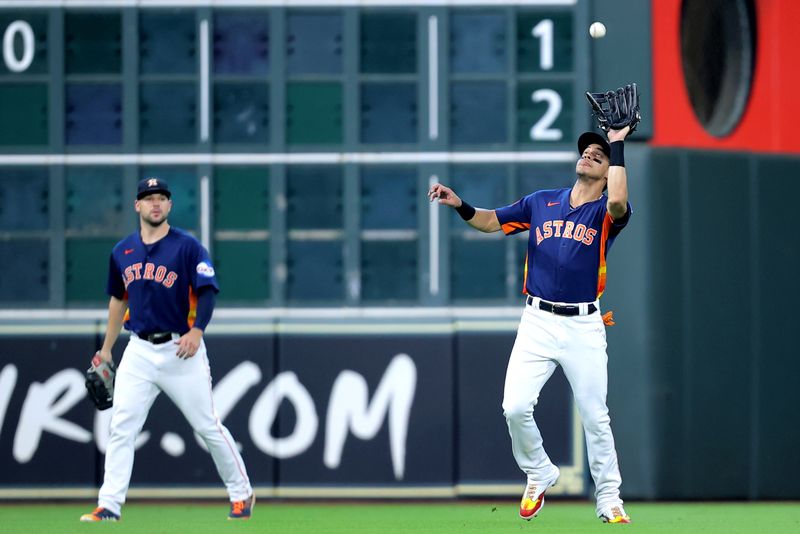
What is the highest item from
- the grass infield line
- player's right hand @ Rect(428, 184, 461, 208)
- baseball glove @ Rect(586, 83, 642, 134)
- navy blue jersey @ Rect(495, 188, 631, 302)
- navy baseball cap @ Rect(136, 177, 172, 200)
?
baseball glove @ Rect(586, 83, 642, 134)

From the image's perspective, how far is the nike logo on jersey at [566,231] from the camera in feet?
24.6

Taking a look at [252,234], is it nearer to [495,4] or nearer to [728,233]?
[495,4]

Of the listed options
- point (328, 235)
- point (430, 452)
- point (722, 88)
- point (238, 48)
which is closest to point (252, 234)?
point (328, 235)

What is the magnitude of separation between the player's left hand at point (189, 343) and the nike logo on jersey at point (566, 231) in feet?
6.10

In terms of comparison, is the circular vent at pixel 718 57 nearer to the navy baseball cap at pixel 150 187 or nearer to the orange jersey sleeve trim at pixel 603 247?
the orange jersey sleeve trim at pixel 603 247

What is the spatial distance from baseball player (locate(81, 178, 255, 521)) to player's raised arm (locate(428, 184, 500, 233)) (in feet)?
4.60

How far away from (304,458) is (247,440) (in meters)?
0.38

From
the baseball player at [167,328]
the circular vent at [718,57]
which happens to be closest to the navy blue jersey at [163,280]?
the baseball player at [167,328]

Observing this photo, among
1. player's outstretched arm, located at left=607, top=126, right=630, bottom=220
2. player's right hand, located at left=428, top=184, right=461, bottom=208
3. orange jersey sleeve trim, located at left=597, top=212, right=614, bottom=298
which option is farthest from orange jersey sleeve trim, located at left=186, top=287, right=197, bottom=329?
player's outstretched arm, located at left=607, top=126, right=630, bottom=220

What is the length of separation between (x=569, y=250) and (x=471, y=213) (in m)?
0.58

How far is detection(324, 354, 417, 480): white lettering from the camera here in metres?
9.49

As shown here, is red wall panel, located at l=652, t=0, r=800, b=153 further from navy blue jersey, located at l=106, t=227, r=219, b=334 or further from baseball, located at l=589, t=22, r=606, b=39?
navy blue jersey, located at l=106, t=227, r=219, b=334

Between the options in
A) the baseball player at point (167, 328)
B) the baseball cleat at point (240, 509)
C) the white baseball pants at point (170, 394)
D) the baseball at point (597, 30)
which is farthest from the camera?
the baseball at point (597, 30)

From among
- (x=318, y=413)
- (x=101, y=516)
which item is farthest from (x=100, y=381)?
(x=318, y=413)
